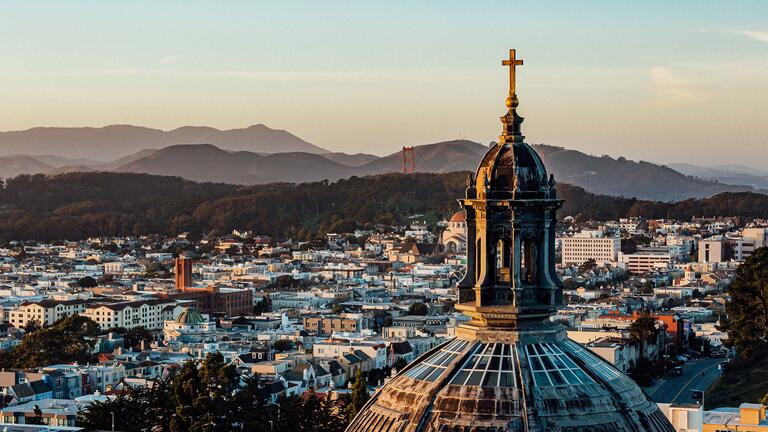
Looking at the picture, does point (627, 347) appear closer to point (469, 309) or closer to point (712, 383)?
point (712, 383)

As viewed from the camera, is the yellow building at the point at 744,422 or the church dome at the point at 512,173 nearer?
the church dome at the point at 512,173

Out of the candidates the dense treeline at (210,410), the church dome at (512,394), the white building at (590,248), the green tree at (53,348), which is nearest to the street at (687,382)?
the dense treeline at (210,410)

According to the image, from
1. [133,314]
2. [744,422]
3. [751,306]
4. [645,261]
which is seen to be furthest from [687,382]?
[645,261]

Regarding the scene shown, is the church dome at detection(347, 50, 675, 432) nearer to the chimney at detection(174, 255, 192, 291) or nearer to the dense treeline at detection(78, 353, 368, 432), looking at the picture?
the dense treeline at detection(78, 353, 368, 432)

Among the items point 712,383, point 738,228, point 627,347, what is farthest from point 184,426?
point 738,228

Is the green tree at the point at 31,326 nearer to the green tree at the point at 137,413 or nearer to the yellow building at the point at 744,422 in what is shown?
the green tree at the point at 137,413
